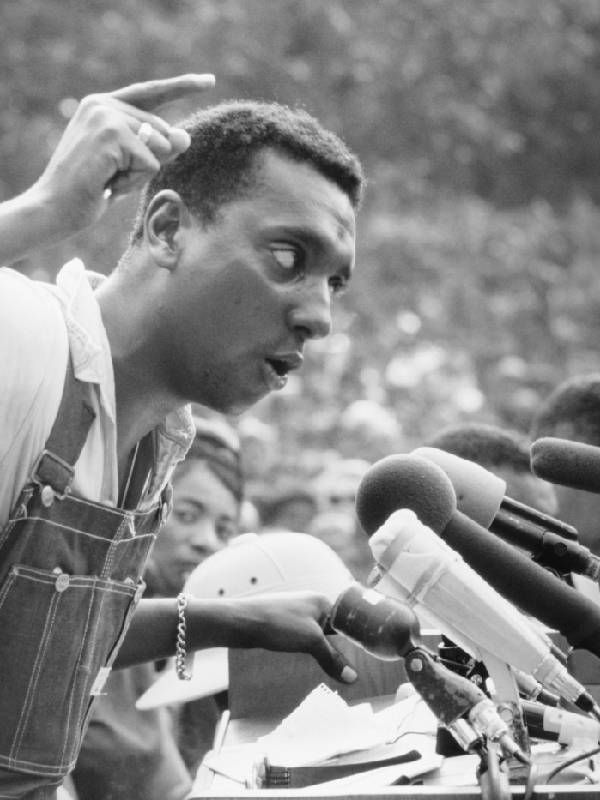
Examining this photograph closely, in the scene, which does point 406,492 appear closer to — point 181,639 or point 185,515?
point 181,639

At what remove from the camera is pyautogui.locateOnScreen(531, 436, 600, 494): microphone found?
236cm

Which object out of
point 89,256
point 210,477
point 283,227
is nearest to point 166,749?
point 210,477

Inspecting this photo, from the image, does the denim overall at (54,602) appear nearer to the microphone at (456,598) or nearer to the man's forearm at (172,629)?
the man's forearm at (172,629)

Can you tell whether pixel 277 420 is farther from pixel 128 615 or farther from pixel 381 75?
pixel 128 615

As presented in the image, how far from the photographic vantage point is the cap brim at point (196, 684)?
3.84m

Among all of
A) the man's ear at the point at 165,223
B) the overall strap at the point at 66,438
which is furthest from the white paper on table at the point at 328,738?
the man's ear at the point at 165,223

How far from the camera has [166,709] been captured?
4.57 metres

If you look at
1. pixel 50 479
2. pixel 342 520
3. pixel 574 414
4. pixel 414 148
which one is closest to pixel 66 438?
pixel 50 479

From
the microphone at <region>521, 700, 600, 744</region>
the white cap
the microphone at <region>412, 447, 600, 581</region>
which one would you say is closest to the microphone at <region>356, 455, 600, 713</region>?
the microphone at <region>412, 447, 600, 581</region>

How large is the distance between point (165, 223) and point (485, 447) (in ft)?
8.03

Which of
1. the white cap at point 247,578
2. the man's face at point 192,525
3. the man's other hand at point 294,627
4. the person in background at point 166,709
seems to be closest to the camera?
the man's other hand at point 294,627

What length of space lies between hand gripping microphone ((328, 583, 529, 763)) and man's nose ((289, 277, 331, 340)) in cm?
60

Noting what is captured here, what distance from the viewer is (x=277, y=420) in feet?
33.9

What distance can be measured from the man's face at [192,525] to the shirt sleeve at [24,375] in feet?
8.69
